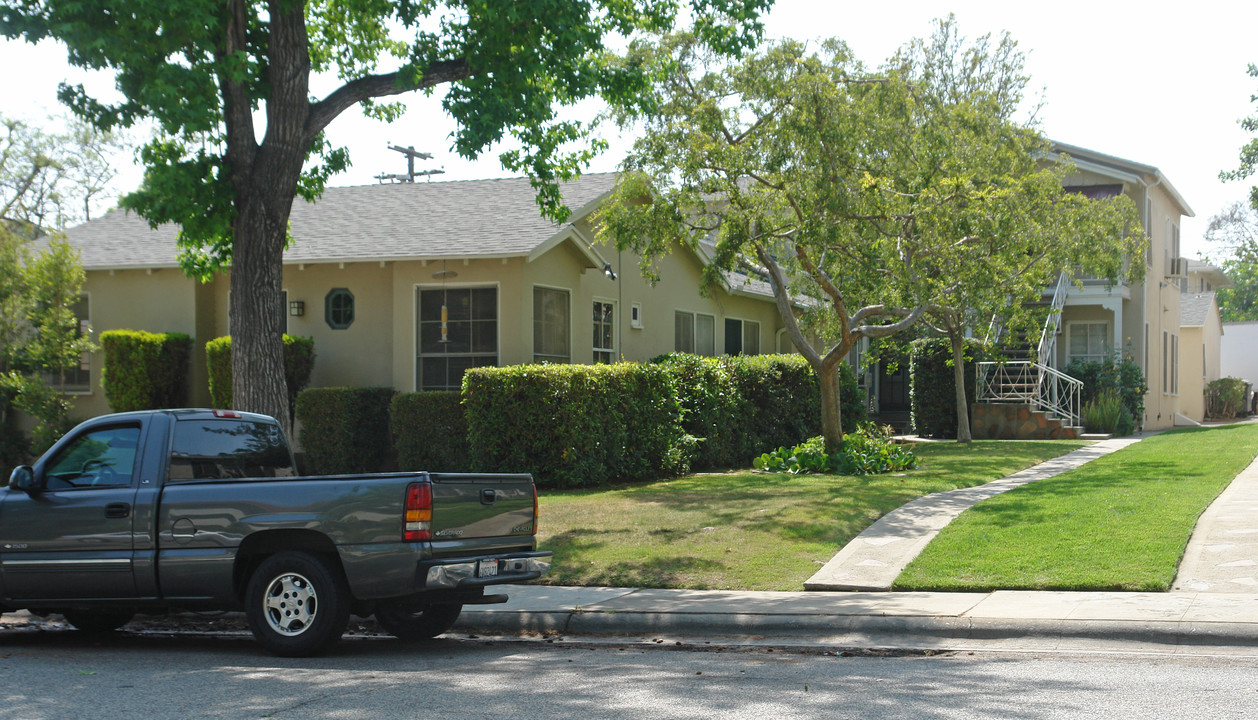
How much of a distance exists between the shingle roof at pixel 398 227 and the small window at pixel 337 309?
0.80 m

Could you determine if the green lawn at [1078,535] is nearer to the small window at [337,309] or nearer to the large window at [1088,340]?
the small window at [337,309]

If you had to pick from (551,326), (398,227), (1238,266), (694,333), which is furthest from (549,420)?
(1238,266)

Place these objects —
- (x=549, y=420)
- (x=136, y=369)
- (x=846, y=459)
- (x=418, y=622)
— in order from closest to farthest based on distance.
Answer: (x=418, y=622) < (x=549, y=420) < (x=846, y=459) < (x=136, y=369)

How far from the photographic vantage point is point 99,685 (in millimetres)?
6836

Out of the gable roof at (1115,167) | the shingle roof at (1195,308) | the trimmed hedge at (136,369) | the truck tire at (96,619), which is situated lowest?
the truck tire at (96,619)

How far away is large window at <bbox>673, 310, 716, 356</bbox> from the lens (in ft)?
77.3

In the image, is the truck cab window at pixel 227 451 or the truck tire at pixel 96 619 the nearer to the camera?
the truck cab window at pixel 227 451

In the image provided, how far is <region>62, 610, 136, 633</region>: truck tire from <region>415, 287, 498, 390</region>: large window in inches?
363

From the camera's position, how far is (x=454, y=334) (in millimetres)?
18328

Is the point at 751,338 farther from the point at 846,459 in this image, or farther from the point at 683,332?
the point at 846,459

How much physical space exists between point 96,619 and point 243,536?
2.50m

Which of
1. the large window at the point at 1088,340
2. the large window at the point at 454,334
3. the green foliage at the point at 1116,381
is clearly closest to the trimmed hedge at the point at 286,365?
the large window at the point at 454,334

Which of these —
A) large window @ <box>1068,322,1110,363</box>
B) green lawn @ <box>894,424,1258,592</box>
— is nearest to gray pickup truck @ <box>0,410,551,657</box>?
green lawn @ <box>894,424,1258,592</box>

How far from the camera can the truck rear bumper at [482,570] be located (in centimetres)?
741
